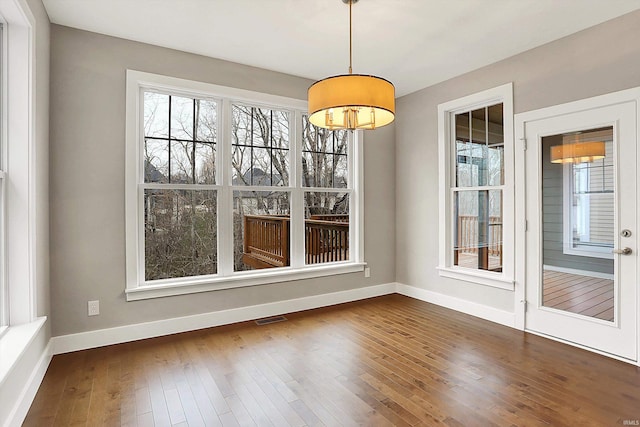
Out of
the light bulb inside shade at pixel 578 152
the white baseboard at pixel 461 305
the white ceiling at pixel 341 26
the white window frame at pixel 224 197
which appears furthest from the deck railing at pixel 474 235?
the white ceiling at pixel 341 26

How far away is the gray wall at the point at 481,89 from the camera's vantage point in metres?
2.88

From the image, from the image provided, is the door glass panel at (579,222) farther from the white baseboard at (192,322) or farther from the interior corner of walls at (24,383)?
the interior corner of walls at (24,383)

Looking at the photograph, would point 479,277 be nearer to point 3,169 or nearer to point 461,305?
point 461,305

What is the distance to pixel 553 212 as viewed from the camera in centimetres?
331

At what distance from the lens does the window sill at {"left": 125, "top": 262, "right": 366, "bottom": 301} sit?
3299mm

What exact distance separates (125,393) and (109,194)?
1.71m

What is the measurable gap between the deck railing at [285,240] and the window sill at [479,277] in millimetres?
1283

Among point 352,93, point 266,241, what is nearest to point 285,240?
point 266,241

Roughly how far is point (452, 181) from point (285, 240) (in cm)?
217

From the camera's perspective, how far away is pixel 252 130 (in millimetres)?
3945

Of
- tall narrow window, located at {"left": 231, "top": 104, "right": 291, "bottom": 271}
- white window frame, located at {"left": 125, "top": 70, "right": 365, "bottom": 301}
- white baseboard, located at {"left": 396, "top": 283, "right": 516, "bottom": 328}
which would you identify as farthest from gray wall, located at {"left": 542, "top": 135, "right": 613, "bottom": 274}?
tall narrow window, located at {"left": 231, "top": 104, "right": 291, "bottom": 271}

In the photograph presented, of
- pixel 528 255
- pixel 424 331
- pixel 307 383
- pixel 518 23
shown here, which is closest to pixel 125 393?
pixel 307 383

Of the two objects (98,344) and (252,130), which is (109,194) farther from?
(252,130)

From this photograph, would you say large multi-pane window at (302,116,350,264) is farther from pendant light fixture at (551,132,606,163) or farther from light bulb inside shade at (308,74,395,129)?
pendant light fixture at (551,132,606,163)
